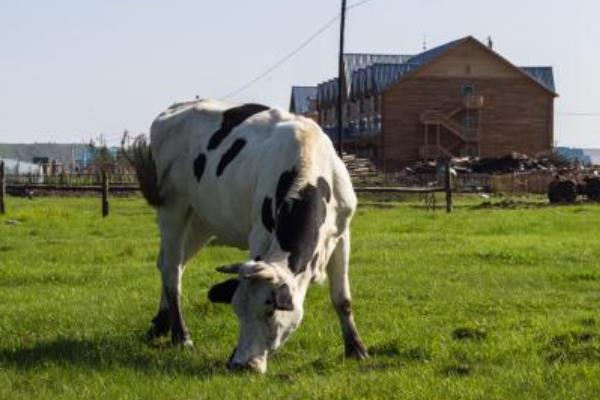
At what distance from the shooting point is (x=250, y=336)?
279 inches

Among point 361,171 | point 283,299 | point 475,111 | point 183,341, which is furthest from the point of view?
point 475,111

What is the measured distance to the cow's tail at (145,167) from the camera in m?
9.80

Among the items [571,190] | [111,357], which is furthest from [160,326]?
[571,190]

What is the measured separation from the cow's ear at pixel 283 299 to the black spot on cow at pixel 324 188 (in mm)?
1069

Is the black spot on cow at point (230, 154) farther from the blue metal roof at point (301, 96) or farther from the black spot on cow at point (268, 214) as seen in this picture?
the blue metal roof at point (301, 96)

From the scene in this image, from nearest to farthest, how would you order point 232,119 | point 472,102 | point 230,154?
point 230,154, point 232,119, point 472,102

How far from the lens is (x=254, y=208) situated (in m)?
8.14

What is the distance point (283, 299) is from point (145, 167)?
349 cm

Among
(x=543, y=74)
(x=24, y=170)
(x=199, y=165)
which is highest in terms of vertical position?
(x=543, y=74)

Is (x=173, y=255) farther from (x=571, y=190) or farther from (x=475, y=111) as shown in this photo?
(x=475, y=111)

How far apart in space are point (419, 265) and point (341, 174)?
21.4 ft

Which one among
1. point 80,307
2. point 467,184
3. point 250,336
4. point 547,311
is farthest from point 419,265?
point 467,184

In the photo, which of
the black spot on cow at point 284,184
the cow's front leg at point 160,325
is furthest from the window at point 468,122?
the black spot on cow at point 284,184

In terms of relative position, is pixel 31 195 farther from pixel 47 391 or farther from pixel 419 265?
pixel 47 391
